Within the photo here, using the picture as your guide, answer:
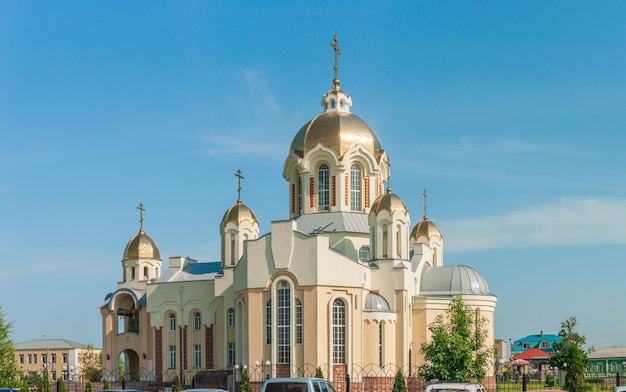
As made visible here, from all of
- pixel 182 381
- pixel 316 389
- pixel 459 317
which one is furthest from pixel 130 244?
pixel 316 389

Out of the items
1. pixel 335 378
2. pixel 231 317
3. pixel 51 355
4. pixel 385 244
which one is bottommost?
pixel 51 355

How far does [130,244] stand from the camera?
56.6 meters

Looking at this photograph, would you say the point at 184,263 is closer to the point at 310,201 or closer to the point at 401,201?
the point at 310,201

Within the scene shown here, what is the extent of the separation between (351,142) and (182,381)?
49.6 ft

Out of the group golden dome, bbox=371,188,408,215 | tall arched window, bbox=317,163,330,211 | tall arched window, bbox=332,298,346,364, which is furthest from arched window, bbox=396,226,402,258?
tall arched window, bbox=317,163,330,211

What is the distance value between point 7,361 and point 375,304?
1668cm

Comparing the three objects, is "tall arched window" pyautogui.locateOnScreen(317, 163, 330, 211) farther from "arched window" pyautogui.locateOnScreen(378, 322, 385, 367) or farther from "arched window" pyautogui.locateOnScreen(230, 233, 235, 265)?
"arched window" pyautogui.locateOnScreen(378, 322, 385, 367)

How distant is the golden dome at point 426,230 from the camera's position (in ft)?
189

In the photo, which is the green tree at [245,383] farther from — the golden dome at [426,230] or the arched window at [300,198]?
the golden dome at [426,230]

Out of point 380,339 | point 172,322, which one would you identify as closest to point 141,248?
point 172,322

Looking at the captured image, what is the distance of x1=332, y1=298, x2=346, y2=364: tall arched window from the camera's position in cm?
4350

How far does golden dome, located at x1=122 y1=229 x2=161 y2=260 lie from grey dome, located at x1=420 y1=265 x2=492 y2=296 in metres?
16.0

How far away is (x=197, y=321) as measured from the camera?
51.3 m

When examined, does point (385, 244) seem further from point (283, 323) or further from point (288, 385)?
point (288, 385)
